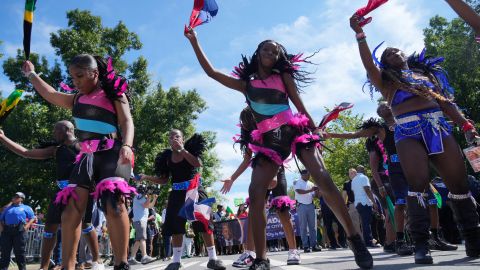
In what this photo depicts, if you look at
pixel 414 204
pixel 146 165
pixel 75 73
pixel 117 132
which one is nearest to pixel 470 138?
pixel 414 204

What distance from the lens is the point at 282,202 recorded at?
19.9ft

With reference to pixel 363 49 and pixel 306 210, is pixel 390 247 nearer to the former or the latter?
pixel 306 210

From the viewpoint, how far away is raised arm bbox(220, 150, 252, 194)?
4965 millimetres

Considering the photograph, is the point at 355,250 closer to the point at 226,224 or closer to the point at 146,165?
the point at 226,224

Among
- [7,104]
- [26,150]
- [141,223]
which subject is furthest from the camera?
[141,223]

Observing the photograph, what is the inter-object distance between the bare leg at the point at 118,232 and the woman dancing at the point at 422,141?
97.9 inches

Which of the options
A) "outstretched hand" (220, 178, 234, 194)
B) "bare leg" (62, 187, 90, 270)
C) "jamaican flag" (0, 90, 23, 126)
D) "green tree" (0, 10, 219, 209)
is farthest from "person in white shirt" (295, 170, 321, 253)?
"green tree" (0, 10, 219, 209)

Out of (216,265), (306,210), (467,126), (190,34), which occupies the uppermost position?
(190,34)

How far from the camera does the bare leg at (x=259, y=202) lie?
12.6 ft

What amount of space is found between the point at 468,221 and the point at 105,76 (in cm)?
365

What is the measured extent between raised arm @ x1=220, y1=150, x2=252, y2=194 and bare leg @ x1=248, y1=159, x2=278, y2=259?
0.94 meters

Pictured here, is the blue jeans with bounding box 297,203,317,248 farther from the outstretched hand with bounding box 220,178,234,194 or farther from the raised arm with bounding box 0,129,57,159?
the raised arm with bounding box 0,129,57,159

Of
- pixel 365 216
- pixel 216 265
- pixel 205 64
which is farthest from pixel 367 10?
pixel 365 216

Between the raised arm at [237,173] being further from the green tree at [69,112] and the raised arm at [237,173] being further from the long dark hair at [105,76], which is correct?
the green tree at [69,112]
